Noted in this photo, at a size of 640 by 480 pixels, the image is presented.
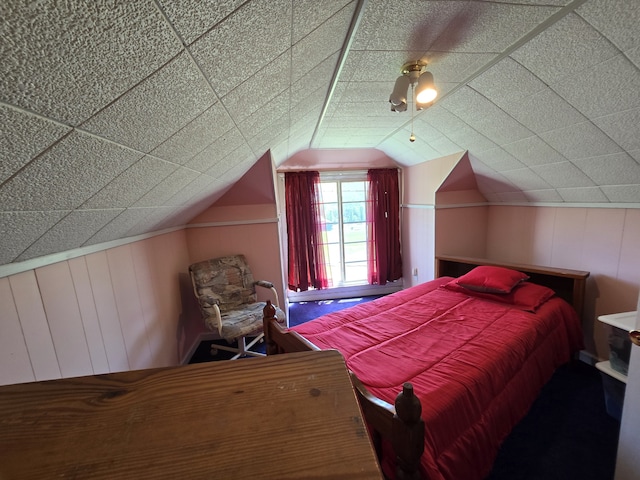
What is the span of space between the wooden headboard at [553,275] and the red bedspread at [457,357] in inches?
6.8

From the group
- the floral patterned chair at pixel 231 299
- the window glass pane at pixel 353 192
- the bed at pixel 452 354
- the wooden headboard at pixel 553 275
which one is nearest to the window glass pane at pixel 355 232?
the window glass pane at pixel 353 192

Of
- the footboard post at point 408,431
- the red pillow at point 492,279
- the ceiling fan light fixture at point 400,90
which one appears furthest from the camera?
the red pillow at point 492,279

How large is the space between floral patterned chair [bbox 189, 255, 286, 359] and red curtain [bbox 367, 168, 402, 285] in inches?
71.3

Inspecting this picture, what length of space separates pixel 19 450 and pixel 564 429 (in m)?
2.52

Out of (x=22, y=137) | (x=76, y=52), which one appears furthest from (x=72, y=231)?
(x=76, y=52)

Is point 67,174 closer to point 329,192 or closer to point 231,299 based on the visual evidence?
point 231,299

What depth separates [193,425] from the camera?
330mm

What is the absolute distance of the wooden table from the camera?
0.92 feet

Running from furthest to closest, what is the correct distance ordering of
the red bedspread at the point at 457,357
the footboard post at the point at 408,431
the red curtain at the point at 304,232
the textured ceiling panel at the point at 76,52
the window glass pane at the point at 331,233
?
the window glass pane at the point at 331,233 → the red curtain at the point at 304,232 → the red bedspread at the point at 457,357 → the footboard post at the point at 408,431 → the textured ceiling panel at the point at 76,52

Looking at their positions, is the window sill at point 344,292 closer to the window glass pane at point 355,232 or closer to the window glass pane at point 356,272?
the window glass pane at point 356,272

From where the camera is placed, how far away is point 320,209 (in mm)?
3852

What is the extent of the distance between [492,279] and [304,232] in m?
2.31

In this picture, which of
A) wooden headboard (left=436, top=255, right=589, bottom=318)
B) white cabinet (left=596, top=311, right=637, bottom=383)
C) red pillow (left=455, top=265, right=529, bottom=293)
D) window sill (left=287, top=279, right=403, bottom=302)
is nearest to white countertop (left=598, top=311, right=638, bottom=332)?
white cabinet (left=596, top=311, right=637, bottom=383)

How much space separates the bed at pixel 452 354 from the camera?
3.51ft
